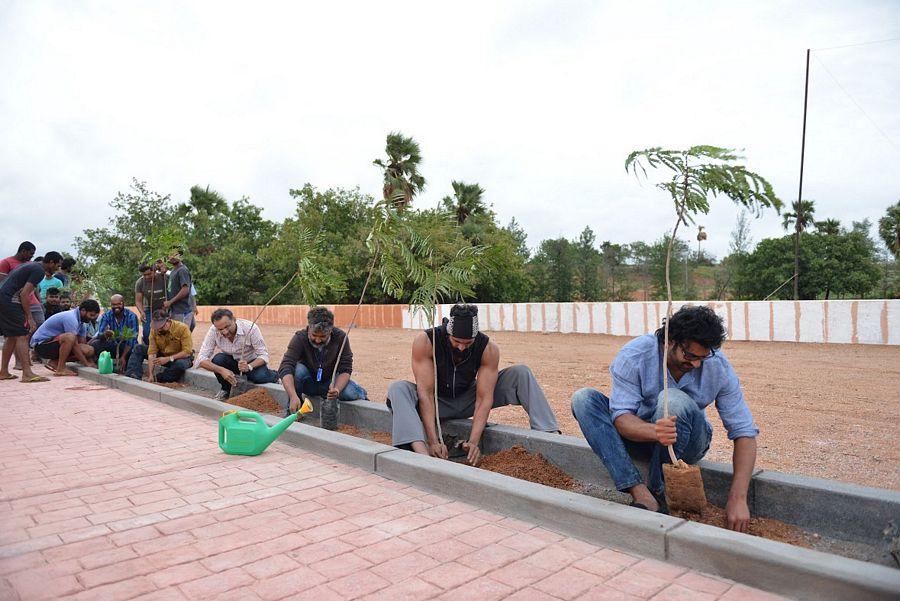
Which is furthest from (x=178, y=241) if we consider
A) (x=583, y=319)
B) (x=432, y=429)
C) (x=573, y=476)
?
(x=583, y=319)

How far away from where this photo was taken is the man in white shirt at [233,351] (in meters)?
6.85

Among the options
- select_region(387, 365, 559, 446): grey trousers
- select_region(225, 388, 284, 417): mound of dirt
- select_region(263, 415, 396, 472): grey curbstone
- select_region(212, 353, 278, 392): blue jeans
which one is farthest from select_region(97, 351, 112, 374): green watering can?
select_region(387, 365, 559, 446): grey trousers

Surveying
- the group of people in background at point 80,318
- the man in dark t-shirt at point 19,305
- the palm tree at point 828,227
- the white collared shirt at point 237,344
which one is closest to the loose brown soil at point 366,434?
the white collared shirt at point 237,344

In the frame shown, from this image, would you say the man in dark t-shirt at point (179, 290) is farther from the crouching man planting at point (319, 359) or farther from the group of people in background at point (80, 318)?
the crouching man planting at point (319, 359)

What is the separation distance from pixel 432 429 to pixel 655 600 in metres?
2.27

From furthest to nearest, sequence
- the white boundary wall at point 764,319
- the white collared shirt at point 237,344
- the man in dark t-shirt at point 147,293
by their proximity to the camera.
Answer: the white boundary wall at point 764,319 < the man in dark t-shirt at point 147,293 < the white collared shirt at point 237,344

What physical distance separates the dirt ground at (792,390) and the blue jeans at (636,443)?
1468mm

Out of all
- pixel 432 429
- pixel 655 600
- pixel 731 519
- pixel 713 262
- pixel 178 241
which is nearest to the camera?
pixel 655 600

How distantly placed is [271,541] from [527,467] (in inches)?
67.8

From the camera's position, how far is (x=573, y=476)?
4.03 meters

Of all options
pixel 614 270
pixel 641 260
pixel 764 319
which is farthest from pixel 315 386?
pixel 641 260

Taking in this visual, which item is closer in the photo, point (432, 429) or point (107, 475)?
point (107, 475)

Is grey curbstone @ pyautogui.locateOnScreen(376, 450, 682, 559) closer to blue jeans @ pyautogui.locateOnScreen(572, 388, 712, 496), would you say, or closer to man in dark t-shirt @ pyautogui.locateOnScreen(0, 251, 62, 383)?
blue jeans @ pyautogui.locateOnScreen(572, 388, 712, 496)

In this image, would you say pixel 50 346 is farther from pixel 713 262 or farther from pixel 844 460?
pixel 713 262
